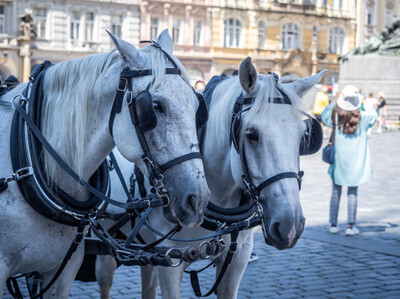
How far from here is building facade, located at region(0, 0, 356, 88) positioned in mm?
37406

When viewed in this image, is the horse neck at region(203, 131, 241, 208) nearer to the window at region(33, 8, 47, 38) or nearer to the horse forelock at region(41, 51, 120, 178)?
the horse forelock at region(41, 51, 120, 178)

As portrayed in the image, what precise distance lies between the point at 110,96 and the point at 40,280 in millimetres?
965

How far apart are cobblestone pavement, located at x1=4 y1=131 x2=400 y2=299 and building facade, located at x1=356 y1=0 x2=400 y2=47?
43.4 m

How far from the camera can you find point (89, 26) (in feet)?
131

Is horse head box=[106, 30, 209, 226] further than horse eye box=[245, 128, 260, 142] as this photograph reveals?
No

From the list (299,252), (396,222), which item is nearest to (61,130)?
(299,252)

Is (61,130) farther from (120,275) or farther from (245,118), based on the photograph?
(120,275)

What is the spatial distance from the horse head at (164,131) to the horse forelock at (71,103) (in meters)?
0.17

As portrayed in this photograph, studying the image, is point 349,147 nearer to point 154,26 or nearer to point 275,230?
point 275,230

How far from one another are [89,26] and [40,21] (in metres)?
3.04

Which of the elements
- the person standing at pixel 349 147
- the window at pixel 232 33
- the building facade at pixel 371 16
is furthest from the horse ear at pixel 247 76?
the building facade at pixel 371 16

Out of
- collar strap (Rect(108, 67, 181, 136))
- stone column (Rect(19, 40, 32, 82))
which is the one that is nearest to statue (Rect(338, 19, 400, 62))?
stone column (Rect(19, 40, 32, 82))

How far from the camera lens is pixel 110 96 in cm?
281

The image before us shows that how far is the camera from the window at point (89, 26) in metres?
40.0
